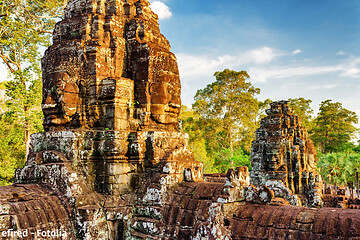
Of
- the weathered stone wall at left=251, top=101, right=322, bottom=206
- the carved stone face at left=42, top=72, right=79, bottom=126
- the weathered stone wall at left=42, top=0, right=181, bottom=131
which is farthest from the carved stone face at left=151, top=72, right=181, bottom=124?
the weathered stone wall at left=251, top=101, right=322, bottom=206

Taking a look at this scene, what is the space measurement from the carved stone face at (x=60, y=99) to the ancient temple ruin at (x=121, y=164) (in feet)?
0.07

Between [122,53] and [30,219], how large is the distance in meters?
3.75

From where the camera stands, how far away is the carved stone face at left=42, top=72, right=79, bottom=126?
19.1 ft

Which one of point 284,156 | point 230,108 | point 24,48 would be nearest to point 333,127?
point 230,108

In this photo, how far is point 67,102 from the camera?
5.87 metres

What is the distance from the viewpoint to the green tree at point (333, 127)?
36844 millimetres

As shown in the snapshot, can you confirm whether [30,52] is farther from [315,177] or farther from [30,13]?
[315,177]

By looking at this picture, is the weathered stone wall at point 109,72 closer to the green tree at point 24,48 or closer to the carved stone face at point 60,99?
the carved stone face at point 60,99

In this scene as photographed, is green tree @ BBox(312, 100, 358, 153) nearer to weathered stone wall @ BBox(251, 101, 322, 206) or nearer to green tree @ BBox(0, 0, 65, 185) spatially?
weathered stone wall @ BBox(251, 101, 322, 206)

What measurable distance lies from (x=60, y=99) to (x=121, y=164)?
1819 mm

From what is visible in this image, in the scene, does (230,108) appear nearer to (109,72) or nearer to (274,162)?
(274,162)

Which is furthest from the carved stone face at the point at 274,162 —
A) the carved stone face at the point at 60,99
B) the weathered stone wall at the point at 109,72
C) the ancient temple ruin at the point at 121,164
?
the carved stone face at the point at 60,99

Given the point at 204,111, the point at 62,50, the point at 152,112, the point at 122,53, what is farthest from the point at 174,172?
the point at 204,111

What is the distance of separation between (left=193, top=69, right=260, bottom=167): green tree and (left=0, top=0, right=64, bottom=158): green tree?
13.1m
